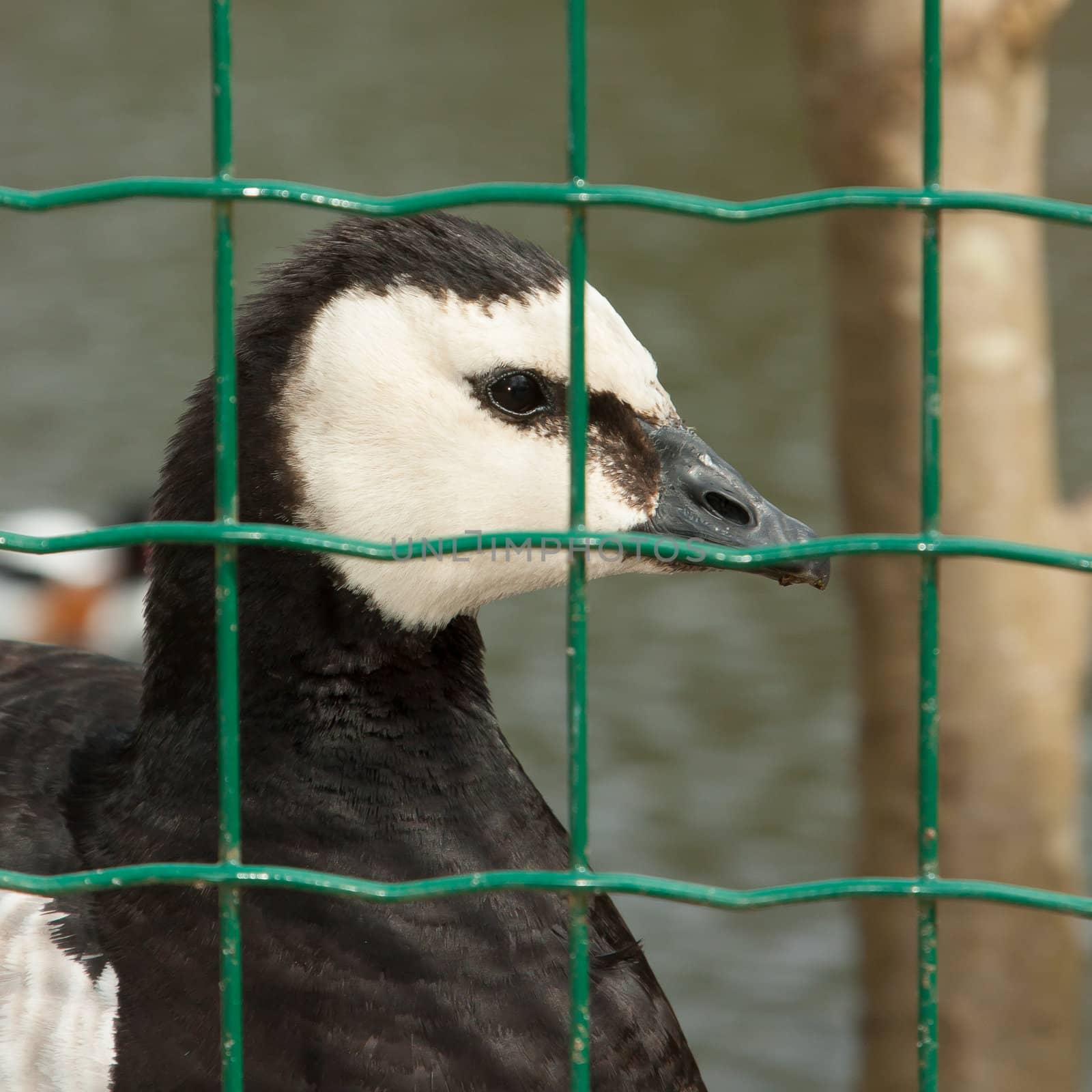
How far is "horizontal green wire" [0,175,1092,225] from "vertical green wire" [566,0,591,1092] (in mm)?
38

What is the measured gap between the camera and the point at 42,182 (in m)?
7.84

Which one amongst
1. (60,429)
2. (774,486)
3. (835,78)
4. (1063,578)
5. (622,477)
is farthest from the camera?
(60,429)

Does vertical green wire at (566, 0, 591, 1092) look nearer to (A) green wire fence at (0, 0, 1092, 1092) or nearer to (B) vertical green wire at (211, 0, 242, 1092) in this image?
(A) green wire fence at (0, 0, 1092, 1092)

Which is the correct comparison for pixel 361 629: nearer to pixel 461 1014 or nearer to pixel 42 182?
pixel 461 1014

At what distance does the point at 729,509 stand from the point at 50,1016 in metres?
0.84

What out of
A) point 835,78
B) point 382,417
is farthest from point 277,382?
point 835,78

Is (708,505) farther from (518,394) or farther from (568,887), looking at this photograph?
(568,887)

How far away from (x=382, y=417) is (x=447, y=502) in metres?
0.11

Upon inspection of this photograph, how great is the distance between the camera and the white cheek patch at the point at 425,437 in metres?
1.81

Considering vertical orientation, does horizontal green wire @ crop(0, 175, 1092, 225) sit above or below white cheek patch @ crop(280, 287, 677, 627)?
above

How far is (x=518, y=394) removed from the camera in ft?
6.02

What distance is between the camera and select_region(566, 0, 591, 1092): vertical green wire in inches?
51.4

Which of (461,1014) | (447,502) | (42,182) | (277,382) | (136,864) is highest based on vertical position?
(42,182)

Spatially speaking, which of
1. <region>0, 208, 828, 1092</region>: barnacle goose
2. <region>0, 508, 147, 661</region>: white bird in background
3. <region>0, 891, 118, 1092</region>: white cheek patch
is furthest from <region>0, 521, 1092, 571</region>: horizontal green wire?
<region>0, 508, 147, 661</region>: white bird in background
